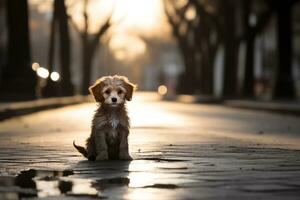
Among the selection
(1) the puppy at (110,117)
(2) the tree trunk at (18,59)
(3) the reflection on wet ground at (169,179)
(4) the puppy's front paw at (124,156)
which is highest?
(2) the tree trunk at (18,59)

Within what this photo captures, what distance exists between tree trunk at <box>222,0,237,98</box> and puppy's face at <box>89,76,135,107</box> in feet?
120

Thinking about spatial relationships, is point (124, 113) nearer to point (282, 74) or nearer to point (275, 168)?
point (275, 168)

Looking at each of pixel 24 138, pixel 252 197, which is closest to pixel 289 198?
pixel 252 197

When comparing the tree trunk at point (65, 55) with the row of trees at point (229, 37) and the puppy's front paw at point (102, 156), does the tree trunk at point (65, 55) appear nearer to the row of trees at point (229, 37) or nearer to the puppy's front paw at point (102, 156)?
the row of trees at point (229, 37)

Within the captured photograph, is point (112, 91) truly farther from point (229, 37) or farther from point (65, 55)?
point (65, 55)

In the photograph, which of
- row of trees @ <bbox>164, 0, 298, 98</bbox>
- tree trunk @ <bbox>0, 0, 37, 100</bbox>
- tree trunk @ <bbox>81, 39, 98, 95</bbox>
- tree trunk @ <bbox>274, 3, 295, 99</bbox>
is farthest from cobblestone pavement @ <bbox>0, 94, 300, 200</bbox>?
tree trunk @ <bbox>81, 39, 98, 95</bbox>

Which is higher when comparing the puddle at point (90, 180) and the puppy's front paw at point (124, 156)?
the puppy's front paw at point (124, 156)

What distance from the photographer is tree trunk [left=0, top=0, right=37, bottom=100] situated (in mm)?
30828

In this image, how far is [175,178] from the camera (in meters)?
7.66

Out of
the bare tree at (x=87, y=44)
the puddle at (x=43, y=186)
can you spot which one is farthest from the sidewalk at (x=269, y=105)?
the puddle at (x=43, y=186)

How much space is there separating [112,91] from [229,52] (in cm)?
3695

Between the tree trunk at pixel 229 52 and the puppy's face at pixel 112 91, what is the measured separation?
120ft

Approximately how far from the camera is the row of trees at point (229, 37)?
120 ft

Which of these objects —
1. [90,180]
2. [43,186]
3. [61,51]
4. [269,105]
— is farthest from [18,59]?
[43,186]
